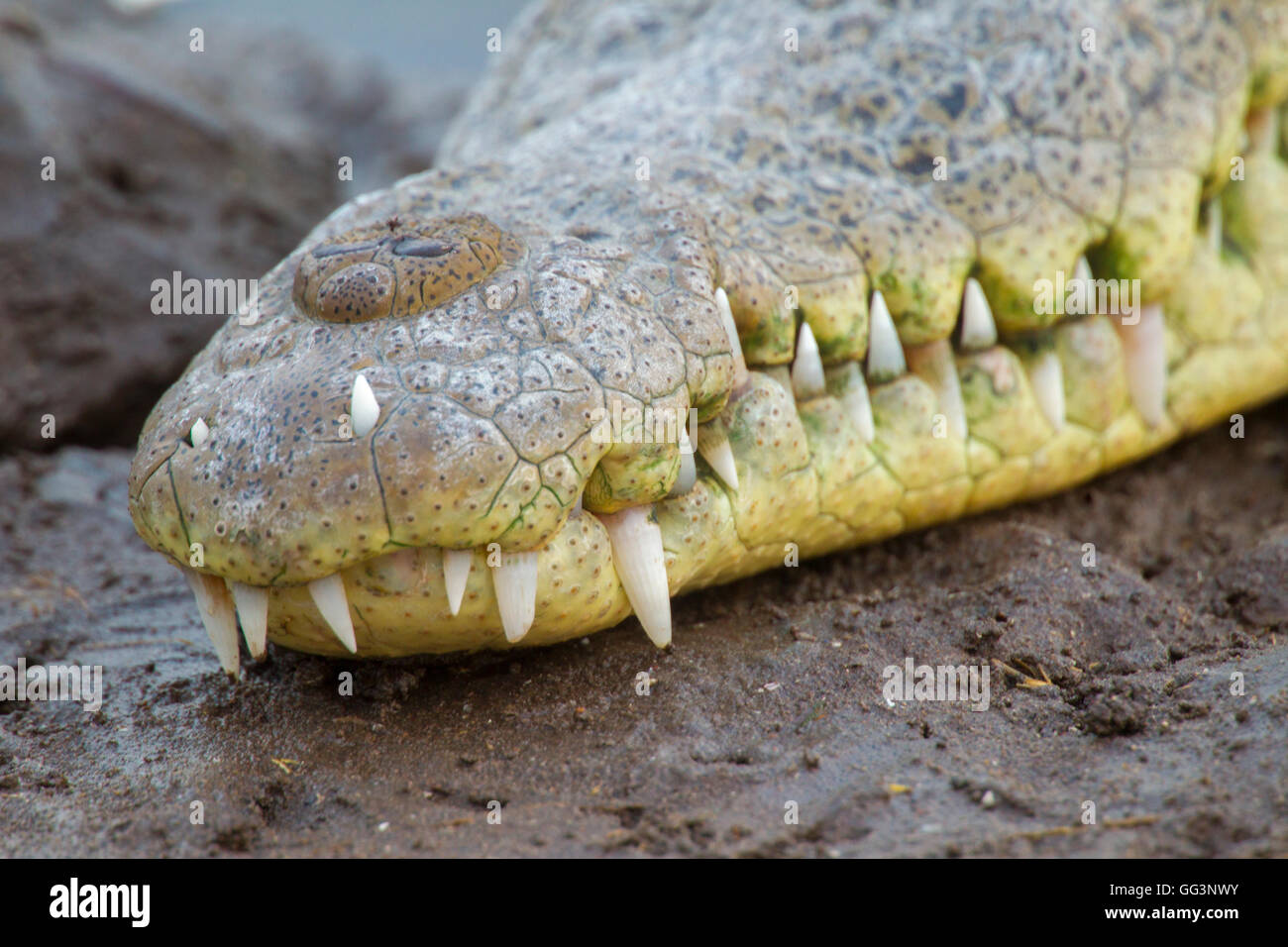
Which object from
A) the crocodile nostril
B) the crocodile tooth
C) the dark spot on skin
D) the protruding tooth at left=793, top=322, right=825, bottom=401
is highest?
the dark spot on skin

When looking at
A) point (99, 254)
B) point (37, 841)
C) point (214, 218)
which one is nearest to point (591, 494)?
point (37, 841)

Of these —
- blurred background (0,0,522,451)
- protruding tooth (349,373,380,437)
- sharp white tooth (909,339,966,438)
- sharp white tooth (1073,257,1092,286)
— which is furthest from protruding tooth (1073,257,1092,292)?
blurred background (0,0,522,451)

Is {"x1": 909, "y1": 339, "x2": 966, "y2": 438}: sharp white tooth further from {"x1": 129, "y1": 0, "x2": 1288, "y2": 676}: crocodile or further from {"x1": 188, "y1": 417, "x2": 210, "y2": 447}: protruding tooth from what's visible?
{"x1": 188, "y1": 417, "x2": 210, "y2": 447}: protruding tooth

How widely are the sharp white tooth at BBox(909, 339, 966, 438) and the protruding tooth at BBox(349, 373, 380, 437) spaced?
1381mm

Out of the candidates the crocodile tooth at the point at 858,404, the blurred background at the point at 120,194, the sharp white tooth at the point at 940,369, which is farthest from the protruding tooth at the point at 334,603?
the blurred background at the point at 120,194

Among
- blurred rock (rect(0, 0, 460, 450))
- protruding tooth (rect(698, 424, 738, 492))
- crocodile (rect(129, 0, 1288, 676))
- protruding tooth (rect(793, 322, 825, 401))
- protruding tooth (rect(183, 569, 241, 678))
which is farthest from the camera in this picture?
blurred rock (rect(0, 0, 460, 450))

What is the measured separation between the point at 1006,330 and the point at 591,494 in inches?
50.0

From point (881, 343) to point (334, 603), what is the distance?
1398 mm

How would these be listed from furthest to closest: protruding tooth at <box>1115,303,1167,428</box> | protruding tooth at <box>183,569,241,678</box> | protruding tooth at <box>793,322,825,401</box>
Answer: protruding tooth at <box>1115,303,1167,428</box>, protruding tooth at <box>793,322,825,401</box>, protruding tooth at <box>183,569,241,678</box>

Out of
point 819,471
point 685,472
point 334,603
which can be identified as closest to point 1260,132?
point 819,471

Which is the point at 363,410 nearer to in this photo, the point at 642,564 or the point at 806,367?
the point at 642,564

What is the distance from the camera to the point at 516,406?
2150 millimetres

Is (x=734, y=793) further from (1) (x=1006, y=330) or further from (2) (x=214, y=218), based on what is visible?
(2) (x=214, y=218)

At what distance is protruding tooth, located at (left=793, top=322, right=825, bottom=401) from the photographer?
2.66m
